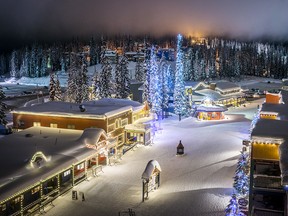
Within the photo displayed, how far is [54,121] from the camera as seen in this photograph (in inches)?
1502

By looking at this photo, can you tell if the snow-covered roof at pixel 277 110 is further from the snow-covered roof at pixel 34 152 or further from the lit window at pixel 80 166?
the lit window at pixel 80 166

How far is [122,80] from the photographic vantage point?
2936 inches

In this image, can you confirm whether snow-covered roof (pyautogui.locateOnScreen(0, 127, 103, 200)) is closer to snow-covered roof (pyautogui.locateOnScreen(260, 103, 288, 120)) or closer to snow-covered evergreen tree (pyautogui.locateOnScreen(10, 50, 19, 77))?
snow-covered roof (pyautogui.locateOnScreen(260, 103, 288, 120))

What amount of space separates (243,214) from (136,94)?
209ft

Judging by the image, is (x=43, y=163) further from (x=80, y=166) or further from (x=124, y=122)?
(x=124, y=122)

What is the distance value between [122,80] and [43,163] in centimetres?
5055

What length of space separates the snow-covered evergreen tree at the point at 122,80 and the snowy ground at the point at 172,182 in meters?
28.5

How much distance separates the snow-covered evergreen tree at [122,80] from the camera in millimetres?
71925

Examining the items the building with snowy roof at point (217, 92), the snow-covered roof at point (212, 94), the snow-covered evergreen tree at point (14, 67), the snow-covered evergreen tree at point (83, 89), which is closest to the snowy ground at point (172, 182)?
the snow-covered roof at point (212, 94)

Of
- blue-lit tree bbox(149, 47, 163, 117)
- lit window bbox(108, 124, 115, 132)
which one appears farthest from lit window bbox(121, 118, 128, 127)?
blue-lit tree bbox(149, 47, 163, 117)

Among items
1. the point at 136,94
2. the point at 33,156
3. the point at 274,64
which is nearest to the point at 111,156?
the point at 33,156

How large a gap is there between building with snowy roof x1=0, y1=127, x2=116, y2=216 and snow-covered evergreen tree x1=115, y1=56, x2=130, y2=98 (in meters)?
36.1

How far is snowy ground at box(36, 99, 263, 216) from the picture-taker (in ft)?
74.9

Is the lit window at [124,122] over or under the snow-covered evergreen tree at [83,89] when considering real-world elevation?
under
